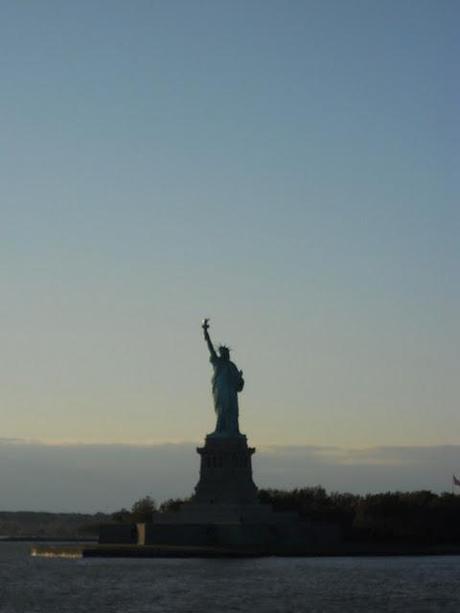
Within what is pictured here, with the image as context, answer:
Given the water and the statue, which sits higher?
the statue

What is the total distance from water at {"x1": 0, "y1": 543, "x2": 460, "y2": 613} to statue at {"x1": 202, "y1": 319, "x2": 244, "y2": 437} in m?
8.85

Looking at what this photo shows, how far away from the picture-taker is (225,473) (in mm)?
79062

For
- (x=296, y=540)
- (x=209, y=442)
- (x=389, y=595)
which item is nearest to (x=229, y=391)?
(x=209, y=442)

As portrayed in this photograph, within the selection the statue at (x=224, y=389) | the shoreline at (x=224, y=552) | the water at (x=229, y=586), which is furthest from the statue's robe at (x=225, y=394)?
the water at (x=229, y=586)

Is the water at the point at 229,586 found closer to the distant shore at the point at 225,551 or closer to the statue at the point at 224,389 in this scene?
the distant shore at the point at 225,551

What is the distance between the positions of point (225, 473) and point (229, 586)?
2253 centimetres

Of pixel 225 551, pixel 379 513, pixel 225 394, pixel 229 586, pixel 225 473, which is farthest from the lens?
Answer: pixel 379 513

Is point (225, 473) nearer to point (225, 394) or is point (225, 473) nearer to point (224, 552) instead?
point (225, 394)

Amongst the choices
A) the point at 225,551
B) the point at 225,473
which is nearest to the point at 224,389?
the point at 225,473

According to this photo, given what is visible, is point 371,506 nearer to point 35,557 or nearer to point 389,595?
point 35,557

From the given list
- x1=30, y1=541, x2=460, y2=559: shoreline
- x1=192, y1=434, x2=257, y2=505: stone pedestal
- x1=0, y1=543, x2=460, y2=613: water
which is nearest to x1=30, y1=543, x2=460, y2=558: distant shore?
x1=30, y1=541, x2=460, y2=559: shoreline

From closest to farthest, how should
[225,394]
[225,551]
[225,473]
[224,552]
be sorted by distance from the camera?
[224,552] < [225,551] < [225,473] < [225,394]

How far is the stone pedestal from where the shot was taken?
78625mm

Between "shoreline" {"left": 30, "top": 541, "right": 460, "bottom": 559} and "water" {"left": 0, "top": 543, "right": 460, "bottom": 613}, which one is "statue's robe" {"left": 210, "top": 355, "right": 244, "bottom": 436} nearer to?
"shoreline" {"left": 30, "top": 541, "right": 460, "bottom": 559}
